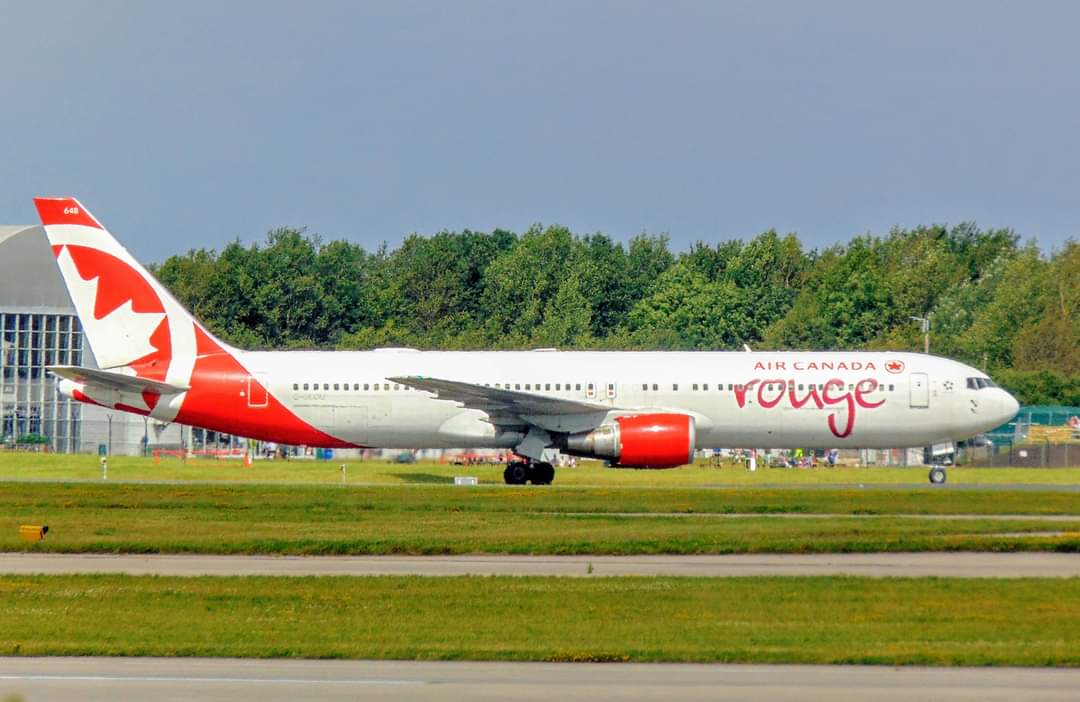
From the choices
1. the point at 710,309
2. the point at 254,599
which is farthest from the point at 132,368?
the point at 710,309

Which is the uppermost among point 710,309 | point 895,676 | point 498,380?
point 710,309

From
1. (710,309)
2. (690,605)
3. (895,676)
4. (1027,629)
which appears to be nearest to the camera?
(895,676)

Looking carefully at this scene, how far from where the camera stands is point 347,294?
4481 inches

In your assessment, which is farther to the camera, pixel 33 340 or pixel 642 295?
pixel 642 295

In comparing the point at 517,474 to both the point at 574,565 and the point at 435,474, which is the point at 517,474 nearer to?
the point at 435,474

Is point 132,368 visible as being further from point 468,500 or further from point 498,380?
point 468,500

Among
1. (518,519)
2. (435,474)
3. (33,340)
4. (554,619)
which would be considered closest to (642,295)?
(33,340)

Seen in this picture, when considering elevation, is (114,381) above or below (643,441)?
above

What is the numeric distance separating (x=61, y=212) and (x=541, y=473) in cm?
1509

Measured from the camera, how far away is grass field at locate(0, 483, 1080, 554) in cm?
2520

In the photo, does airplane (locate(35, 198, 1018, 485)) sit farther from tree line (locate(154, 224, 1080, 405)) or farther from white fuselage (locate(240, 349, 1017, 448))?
tree line (locate(154, 224, 1080, 405))

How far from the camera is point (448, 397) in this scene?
4222 cm

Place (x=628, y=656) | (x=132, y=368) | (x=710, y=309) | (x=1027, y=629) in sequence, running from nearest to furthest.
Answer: (x=628, y=656) < (x=1027, y=629) < (x=132, y=368) < (x=710, y=309)

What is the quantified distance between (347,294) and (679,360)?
7257 centimetres
